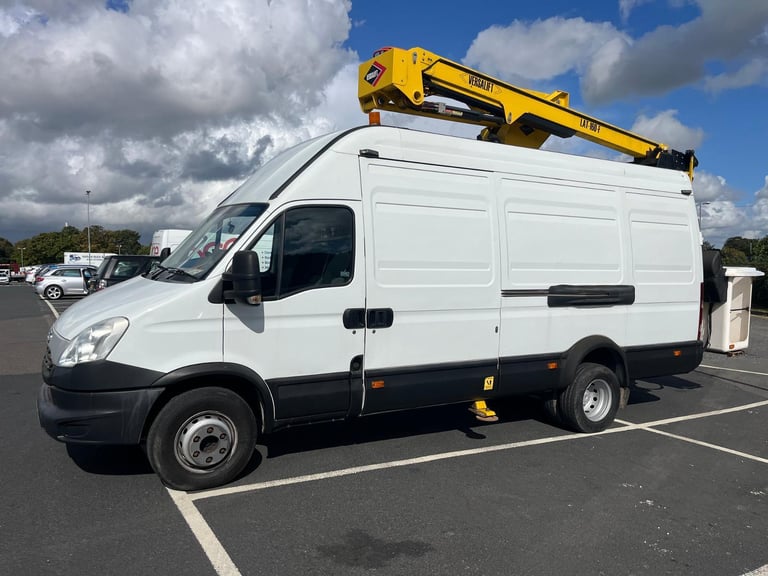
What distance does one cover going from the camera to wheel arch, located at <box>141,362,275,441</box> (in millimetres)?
4270

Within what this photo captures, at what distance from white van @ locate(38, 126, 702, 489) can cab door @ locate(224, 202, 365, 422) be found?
0.01m

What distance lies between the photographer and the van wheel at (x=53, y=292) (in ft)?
86.8

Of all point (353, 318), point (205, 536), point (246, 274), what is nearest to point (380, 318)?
point (353, 318)

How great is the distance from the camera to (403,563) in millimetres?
3508

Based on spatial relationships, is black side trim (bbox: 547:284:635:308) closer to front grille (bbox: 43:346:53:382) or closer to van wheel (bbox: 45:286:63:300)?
front grille (bbox: 43:346:53:382)

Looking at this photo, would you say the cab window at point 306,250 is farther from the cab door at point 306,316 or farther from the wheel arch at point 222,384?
the wheel arch at point 222,384

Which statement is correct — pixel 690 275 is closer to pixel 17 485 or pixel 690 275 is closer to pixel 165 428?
pixel 165 428

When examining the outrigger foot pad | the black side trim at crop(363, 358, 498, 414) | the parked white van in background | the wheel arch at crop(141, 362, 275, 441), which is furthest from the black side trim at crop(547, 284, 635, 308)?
the parked white van in background

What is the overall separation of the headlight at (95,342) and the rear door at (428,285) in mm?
1930

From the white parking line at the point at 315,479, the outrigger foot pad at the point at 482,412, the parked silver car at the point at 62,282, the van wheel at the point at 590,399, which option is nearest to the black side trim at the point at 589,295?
the van wheel at the point at 590,399

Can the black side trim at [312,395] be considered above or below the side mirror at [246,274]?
below

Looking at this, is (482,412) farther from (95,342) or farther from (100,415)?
(95,342)

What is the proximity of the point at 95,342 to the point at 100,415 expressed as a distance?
517 millimetres

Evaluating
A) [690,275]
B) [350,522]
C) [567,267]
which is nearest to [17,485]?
[350,522]
